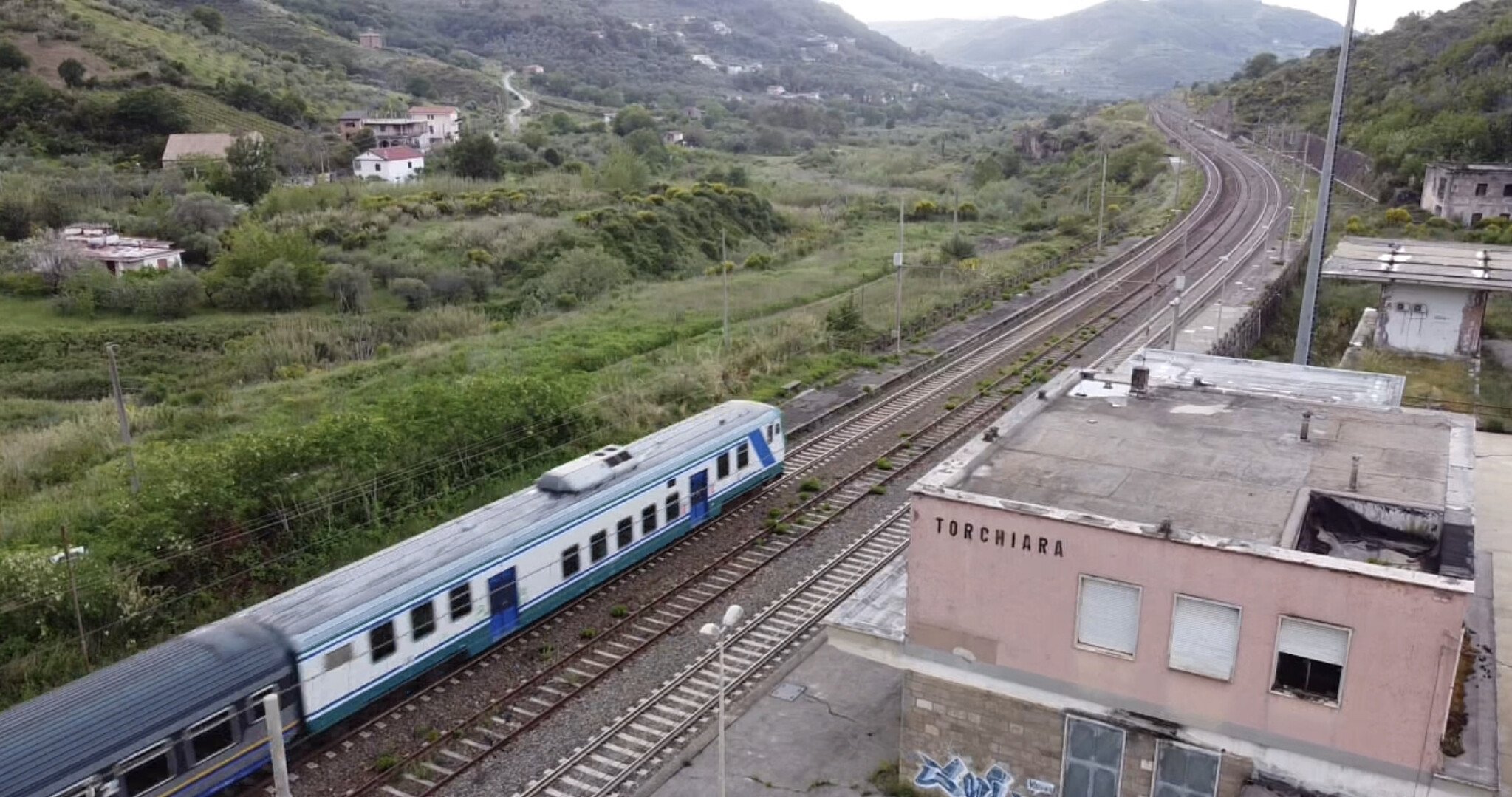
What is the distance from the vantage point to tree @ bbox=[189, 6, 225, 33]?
112375mm

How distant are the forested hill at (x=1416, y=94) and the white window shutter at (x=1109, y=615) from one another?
60.0 metres

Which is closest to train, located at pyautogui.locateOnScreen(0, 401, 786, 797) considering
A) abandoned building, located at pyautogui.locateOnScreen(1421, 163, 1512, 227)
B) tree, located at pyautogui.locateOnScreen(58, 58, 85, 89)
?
abandoned building, located at pyautogui.locateOnScreen(1421, 163, 1512, 227)

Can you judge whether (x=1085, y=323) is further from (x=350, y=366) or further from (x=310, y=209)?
(x=310, y=209)

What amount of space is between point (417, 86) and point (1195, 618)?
134 meters

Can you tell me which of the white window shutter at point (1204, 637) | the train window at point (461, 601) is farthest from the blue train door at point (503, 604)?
the white window shutter at point (1204, 637)

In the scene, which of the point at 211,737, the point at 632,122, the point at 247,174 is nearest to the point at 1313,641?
the point at 211,737

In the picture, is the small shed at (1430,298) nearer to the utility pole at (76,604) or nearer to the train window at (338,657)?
the train window at (338,657)

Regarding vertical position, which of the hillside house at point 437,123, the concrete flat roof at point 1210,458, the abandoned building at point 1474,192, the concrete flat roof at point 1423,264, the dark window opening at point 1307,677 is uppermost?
the hillside house at point 437,123

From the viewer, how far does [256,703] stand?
13828mm

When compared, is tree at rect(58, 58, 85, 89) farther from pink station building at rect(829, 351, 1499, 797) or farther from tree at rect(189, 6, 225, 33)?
pink station building at rect(829, 351, 1499, 797)

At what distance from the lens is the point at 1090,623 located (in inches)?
453

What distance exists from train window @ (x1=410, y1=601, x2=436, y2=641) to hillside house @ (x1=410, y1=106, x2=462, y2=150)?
275 ft

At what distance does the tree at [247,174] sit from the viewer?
60.3 m

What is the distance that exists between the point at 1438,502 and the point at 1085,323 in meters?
30.9
